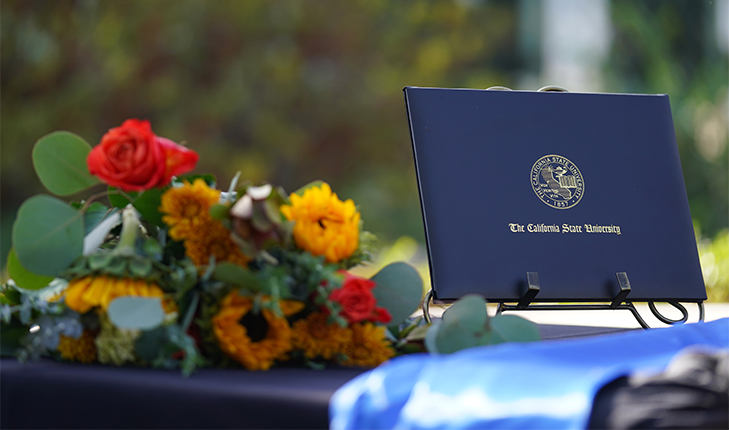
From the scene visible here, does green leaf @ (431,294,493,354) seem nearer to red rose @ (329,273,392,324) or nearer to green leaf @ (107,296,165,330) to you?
red rose @ (329,273,392,324)

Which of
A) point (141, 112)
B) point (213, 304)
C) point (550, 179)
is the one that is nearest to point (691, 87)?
point (141, 112)

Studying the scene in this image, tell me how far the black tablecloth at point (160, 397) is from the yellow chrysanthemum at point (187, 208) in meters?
0.12

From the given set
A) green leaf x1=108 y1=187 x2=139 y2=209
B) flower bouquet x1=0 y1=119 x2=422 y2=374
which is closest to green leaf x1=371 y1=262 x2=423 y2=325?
flower bouquet x1=0 y1=119 x2=422 y2=374

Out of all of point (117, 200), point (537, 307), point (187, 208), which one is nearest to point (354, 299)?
point (187, 208)

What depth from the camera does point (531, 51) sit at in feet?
29.1

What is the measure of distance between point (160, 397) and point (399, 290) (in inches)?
10.2

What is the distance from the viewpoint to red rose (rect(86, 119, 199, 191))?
0.60 m

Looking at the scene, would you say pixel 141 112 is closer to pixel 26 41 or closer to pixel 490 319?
pixel 26 41

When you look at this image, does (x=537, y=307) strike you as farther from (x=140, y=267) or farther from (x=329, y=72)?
(x=329, y=72)

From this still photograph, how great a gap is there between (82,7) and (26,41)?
649 mm

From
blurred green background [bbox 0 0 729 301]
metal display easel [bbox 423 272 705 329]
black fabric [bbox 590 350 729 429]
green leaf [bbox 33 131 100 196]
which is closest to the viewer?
black fabric [bbox 590 350 729 429]

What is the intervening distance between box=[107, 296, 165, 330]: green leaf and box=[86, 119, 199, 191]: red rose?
0.11 metres

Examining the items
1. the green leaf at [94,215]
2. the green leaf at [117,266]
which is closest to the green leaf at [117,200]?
A: the green leaf at [94,215]

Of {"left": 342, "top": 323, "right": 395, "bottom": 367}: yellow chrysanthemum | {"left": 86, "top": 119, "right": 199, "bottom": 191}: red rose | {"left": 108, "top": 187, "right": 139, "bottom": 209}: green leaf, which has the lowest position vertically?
{"left": 342, "top": 323, "right": 395, "bottom": 367}: yellow chrysanthemum
